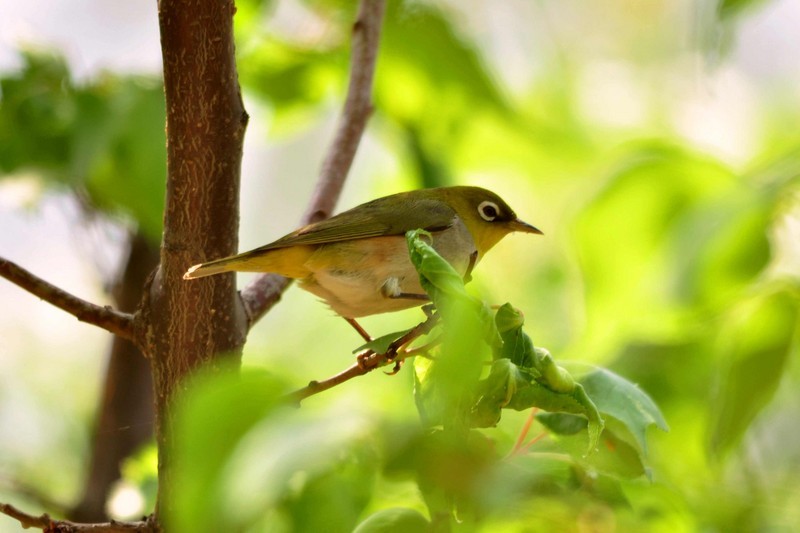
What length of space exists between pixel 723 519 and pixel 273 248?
81.7 inches

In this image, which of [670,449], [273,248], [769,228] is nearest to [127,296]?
[273,248]

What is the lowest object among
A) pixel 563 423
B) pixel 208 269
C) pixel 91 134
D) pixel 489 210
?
pixel 563 423

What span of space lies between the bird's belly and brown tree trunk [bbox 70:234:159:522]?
54.6 inches

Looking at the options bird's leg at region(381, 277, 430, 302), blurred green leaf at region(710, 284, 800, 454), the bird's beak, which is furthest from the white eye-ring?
blurred green leaf at region(710, 284, 800, 454)

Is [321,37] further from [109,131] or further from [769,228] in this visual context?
[769,228]

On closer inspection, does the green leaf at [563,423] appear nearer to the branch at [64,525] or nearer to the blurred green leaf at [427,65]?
the branch at [64,525]

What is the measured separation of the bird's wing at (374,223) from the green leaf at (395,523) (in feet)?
4.41

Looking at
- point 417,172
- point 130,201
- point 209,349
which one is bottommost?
point 209,349

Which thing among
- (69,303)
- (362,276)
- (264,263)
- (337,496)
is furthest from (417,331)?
(362,276)

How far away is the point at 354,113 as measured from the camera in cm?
372

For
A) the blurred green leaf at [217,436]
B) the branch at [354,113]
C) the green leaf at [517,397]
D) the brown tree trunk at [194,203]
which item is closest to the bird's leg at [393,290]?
the branch at [354,113]

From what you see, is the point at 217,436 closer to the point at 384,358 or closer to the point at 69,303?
the point at 384,358

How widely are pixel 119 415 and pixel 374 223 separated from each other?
1.84 metres

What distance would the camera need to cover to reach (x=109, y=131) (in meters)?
3.70
